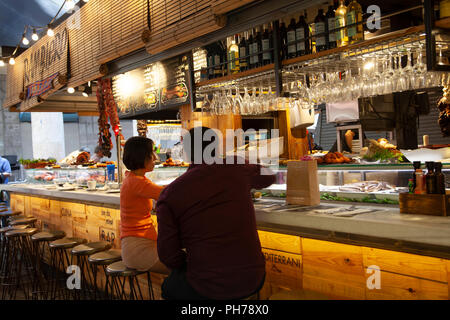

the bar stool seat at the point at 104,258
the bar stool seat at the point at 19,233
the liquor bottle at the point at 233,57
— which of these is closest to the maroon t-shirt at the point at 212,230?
the bar stool seat at the point at 104,258

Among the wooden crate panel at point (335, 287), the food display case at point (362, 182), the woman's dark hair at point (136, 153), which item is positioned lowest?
the wooden crate panel at point (335, 287)

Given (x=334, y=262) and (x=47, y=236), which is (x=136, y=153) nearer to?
(x=334, y=262)

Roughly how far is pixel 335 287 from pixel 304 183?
71 centimetres

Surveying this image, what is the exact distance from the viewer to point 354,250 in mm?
2213

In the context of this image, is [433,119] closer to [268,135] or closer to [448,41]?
[268,135]

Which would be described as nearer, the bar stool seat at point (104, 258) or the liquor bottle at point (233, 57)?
the bar stool seat at point (104, 258)

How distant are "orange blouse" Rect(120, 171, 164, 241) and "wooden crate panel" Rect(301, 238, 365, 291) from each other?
1166 mm

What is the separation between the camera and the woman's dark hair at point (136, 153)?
9.80 ft

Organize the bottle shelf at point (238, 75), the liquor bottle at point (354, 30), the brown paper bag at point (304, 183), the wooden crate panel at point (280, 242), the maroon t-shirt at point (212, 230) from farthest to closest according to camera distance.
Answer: the bottle shelf at point (238, 75) < the liquor bottle at point (354, 30) < the brown paper bag at point (304, 183) < the wooden crate panel at point (280, 242) < the maroon t-shirt at point (212, 230)

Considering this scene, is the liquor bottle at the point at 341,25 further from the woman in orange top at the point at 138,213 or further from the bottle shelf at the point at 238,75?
the woman in orange top at the point at 138,213

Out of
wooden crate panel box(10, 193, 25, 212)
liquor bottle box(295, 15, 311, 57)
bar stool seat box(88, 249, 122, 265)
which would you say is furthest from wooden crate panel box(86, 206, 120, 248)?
wooden crate panel box(10, 193, 25, 212)
